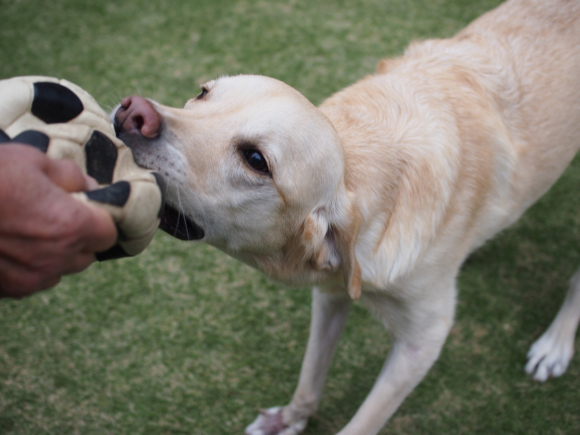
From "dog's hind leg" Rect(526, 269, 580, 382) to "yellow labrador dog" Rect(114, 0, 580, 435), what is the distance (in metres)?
0.02

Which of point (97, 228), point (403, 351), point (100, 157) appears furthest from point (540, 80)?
point (97, 228)

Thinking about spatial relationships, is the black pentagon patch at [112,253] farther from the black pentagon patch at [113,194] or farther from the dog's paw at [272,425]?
the dog's paw at [272,425]

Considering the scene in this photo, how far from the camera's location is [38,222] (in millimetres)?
1122

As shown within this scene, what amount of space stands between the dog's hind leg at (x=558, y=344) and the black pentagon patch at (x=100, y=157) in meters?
3.00

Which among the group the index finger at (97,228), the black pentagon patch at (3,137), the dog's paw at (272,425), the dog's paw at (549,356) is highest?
the black pentagon patch at (3,137)

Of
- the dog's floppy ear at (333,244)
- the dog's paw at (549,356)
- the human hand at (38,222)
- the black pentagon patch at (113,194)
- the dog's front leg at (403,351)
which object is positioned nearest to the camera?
the human hand at (38,222)

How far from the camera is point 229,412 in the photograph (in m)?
2.96

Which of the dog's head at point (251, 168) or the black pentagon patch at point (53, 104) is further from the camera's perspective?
the dog's head at point (251, 168)

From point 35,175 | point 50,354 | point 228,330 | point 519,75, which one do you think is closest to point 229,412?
point 228,330

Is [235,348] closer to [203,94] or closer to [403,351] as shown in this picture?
[403,351]

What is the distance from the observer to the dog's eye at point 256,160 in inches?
72.6

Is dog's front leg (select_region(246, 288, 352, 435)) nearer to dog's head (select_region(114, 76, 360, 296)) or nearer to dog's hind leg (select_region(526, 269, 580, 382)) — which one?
dog's head (select_region(114, 76, 360, 296))

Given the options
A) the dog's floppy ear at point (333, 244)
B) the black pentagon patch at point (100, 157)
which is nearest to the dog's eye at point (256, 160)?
the dog's floppy ear at point (333, 244)

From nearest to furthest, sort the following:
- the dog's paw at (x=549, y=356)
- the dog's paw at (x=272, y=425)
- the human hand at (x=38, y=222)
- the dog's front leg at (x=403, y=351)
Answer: the human hand at (x=38, y=222) < the dog's front leg at (x=403, y=351) < the dog's paw at (x=272, y=425) < the dog's paw at (x=549, y=356)
